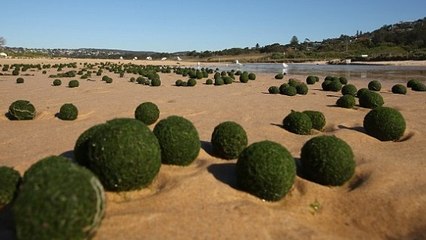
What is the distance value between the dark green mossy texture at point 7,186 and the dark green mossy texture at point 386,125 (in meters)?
10.3

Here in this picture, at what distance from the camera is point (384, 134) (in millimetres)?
12664

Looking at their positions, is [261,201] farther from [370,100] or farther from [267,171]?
[370,100]

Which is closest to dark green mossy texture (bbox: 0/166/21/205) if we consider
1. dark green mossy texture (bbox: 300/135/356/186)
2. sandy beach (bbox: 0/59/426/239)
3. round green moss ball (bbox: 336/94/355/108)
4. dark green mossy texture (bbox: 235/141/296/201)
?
sandy beach (bbox: 0/59/426/239)

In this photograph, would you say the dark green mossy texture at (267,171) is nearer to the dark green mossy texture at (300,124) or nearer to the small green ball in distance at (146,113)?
the dark green mossy texture at (300,124)

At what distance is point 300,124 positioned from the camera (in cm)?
1320

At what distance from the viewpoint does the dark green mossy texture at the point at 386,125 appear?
41.1ft

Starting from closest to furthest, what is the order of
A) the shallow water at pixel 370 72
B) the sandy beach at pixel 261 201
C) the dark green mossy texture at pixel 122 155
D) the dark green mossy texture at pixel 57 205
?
the dark green mossy texture at pixel 57 205, the sandy beach at pixel 261 201, the dark green mossy texture at pixel 122 155, the shallow water at pixel 370 72

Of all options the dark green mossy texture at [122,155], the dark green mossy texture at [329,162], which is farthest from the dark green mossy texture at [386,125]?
the dark green mossy texture at [122,155]

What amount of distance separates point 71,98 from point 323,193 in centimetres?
1839

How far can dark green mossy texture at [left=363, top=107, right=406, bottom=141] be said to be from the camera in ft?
41.1

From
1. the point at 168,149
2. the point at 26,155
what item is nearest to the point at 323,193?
the point at 168,149

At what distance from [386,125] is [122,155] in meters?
9.01

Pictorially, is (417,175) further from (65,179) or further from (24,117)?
(24,117)

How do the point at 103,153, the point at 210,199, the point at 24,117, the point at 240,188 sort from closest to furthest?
the point at 103,153 → the point at 210,199 → the point at 240,188 → the point at 24,117
